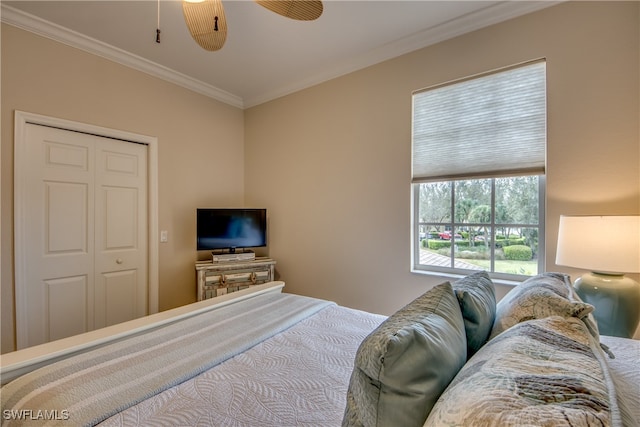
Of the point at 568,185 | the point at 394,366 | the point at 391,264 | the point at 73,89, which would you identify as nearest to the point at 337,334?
the point at 394,366

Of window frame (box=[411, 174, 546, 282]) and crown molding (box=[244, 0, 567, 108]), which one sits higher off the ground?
crown molding (box=[244, 0, 567, 108])

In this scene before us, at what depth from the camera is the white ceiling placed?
6.44ft

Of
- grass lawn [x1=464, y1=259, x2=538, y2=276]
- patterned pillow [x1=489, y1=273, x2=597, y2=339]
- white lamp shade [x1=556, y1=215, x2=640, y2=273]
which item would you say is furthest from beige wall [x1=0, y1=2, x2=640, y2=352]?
patterned pillow [x1=489, y1=273, x2=597, y2=339]

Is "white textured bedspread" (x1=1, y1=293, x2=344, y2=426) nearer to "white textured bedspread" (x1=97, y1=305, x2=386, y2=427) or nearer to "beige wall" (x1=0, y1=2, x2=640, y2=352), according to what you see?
"white textured bedspread" (x1=97, y1=305, x2=386, y2=427)

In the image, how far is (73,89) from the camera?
2.29 metres

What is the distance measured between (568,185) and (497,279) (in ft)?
2.59

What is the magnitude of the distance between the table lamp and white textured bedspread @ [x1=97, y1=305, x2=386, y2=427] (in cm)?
130

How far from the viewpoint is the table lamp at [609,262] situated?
136 centimetres

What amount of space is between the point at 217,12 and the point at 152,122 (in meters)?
1.70

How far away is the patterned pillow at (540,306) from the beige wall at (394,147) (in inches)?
41.3

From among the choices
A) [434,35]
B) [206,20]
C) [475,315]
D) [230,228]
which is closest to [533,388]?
[475,315]

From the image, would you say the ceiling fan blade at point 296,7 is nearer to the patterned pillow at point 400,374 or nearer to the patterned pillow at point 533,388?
the patterned pillow at point 400,374

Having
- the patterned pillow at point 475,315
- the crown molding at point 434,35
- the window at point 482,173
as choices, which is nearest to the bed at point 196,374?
the patterned pillow at point 475,315

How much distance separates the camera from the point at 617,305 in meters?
1.41
